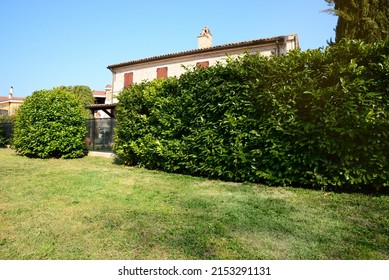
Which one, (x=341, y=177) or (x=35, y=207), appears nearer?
(x=35, y=207)

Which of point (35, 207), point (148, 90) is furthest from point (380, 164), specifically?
point (148, 90)

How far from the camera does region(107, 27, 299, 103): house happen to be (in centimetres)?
1667

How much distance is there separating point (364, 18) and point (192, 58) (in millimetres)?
13619

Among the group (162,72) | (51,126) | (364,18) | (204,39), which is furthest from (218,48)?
(51,126)

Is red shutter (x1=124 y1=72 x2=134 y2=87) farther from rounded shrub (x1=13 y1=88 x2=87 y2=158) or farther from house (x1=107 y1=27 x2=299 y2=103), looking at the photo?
rounded shrub (x1=13 y1=88 x2=87 y2=158)

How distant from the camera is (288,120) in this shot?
17.7ft

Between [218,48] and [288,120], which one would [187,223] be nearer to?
[288,120]

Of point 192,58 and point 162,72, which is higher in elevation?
point 192,58

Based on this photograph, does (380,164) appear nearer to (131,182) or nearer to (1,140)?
(131,182)

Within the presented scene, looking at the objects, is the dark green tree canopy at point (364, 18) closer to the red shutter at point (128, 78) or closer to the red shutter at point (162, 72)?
the red shutter at point (162, 72)

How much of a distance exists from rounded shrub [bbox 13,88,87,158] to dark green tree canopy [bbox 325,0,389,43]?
12111 millimetres

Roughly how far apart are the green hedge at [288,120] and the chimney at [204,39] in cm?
1657

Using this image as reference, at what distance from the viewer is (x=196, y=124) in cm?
697
